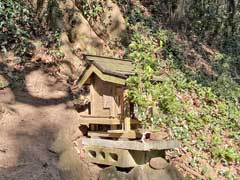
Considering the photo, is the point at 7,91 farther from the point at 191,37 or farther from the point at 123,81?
the point at 191,37

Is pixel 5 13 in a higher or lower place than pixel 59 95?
higher

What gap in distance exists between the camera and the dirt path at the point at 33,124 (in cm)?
617

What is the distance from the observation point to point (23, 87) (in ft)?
27.4

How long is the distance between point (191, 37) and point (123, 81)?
9.79 m

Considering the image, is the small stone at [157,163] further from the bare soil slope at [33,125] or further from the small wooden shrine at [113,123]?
the bare soil slope at [33,125]

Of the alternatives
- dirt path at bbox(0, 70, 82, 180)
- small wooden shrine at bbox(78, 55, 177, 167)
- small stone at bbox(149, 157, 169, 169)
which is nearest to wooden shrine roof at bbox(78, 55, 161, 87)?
small wooden shrine at bbox(78, 55, 177, 167)

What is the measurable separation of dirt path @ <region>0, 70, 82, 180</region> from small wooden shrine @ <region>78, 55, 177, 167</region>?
70cm

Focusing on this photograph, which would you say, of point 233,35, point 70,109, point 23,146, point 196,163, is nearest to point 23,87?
point 70,109

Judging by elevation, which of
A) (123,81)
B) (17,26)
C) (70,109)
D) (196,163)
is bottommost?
(196,163)

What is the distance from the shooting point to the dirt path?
6168mm

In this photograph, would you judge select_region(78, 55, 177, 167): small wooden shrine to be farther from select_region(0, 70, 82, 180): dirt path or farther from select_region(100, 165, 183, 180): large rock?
select_region(0, 70, 82, 180): dirt path

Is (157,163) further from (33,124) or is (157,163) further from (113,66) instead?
(33,124)

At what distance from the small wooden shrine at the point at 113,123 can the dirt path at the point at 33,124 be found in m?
0.70

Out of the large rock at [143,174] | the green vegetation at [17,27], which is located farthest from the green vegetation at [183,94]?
the green vegetation at [17,27]
